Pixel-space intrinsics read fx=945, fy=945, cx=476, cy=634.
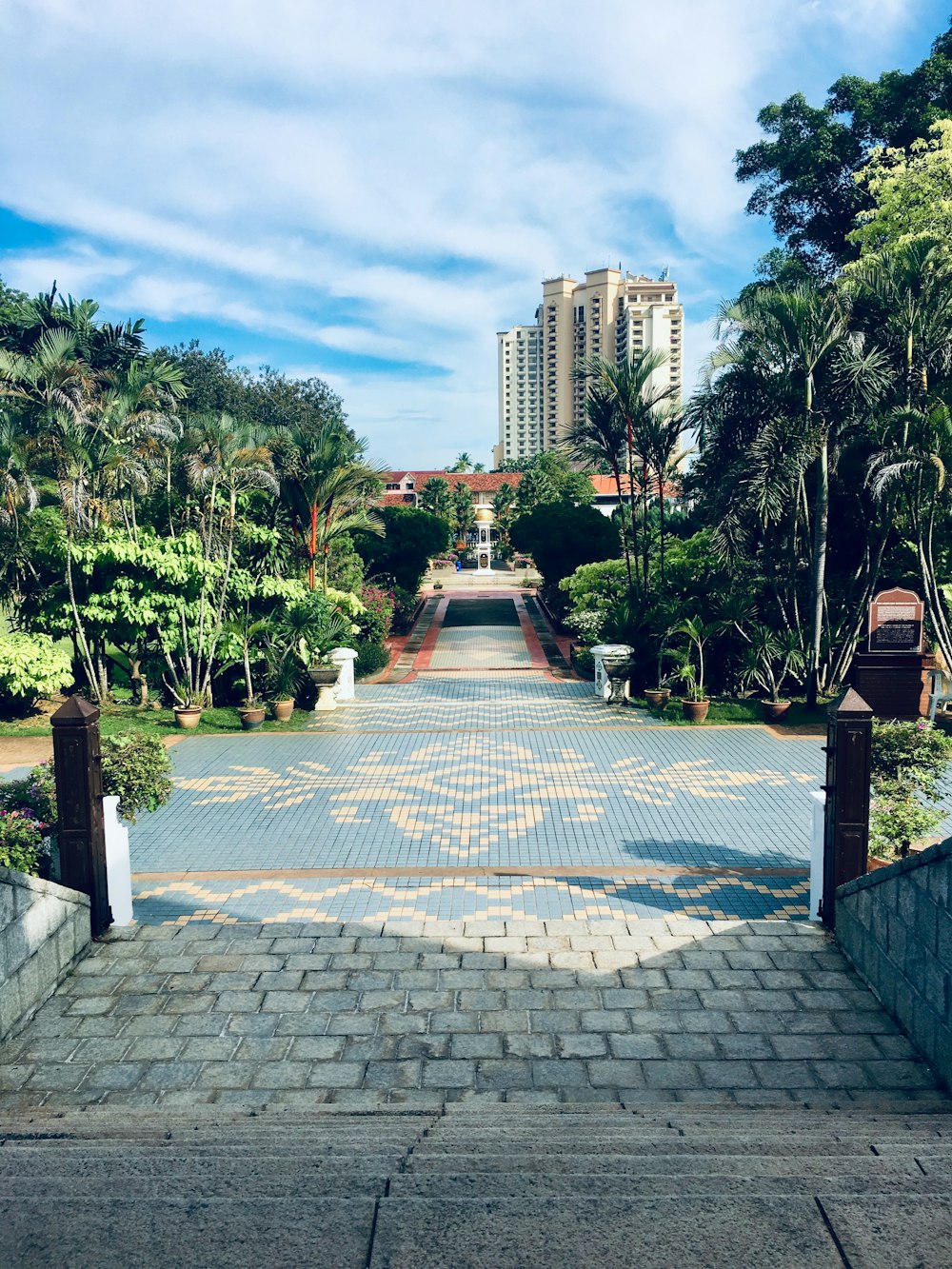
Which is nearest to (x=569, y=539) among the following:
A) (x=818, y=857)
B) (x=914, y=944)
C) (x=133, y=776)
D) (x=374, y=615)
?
(x=374, y=615)

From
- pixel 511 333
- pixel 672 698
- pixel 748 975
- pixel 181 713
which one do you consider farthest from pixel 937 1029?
pixel 511 333

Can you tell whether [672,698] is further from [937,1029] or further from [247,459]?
[937,1029]

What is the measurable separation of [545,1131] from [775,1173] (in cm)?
91

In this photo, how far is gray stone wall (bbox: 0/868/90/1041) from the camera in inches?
189

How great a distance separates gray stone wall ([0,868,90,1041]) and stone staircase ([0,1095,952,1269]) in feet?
3.69

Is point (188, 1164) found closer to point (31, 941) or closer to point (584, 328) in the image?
point (31, 941)

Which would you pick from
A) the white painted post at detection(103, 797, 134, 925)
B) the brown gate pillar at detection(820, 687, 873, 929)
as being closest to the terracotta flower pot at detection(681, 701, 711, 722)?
the brown gate pillar at detection(820, 687, 873, 929)

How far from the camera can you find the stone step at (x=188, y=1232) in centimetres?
282

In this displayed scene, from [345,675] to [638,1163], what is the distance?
1289cm

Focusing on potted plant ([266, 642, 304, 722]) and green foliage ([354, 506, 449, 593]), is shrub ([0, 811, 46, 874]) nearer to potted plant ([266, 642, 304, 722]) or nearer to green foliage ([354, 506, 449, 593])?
potted plant ([266, 642, 304, 722])

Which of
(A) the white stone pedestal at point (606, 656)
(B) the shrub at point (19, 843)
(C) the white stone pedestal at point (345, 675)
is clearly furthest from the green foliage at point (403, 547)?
(B) the shrub at point (19, 843)

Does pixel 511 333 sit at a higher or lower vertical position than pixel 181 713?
higher

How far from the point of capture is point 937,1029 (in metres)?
4.32

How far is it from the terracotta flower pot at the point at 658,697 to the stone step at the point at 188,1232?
1181cm
